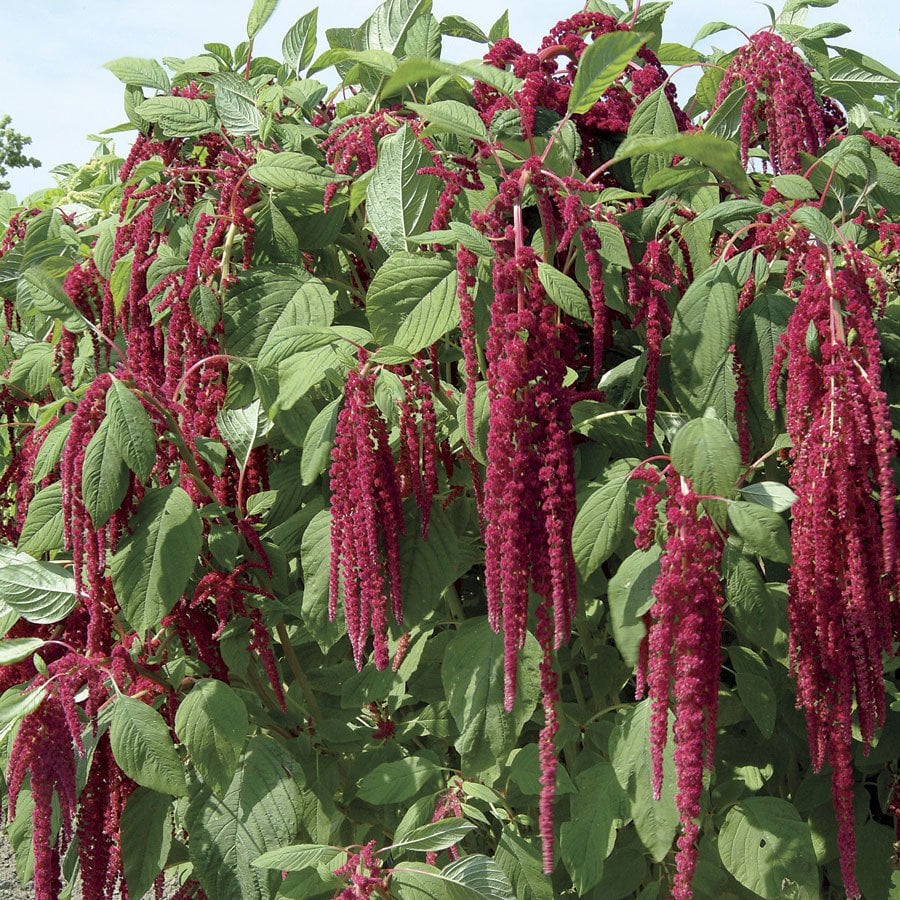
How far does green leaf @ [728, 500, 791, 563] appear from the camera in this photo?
5.38 ft

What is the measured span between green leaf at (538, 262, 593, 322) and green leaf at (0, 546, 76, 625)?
3.81 ft

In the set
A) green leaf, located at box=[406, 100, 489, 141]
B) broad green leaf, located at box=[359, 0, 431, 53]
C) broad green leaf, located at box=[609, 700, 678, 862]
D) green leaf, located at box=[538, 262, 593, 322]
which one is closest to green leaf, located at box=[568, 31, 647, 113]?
green leaf, located at box=[406, 100, 489, 141]

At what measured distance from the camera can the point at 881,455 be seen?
1571mm

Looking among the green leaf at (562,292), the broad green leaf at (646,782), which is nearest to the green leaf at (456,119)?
the green leaf at (562,292)

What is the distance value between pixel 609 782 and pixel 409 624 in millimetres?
495

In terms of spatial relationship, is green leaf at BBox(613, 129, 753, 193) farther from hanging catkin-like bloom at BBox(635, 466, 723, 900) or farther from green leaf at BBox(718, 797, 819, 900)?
green leaf at BBox(718, 797, 819, 900)

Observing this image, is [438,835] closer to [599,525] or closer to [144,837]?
[599,525]

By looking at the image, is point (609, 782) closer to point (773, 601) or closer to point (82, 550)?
point (773, 601)

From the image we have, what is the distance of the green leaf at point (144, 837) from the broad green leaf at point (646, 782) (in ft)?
3.19

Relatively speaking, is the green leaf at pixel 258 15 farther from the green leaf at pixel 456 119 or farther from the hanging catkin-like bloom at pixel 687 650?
the hanging catkin-like bloom at pixel 687 650

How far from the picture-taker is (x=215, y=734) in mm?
2047

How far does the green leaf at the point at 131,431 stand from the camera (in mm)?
1846

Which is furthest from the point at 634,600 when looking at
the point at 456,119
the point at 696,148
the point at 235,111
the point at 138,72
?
the point at 138,72

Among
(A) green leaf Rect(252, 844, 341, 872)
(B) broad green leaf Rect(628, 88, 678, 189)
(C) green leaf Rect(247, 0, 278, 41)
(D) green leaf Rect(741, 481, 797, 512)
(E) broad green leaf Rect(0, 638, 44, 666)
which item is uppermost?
(C) green leaf Rect(247, 0, 278, 41)
